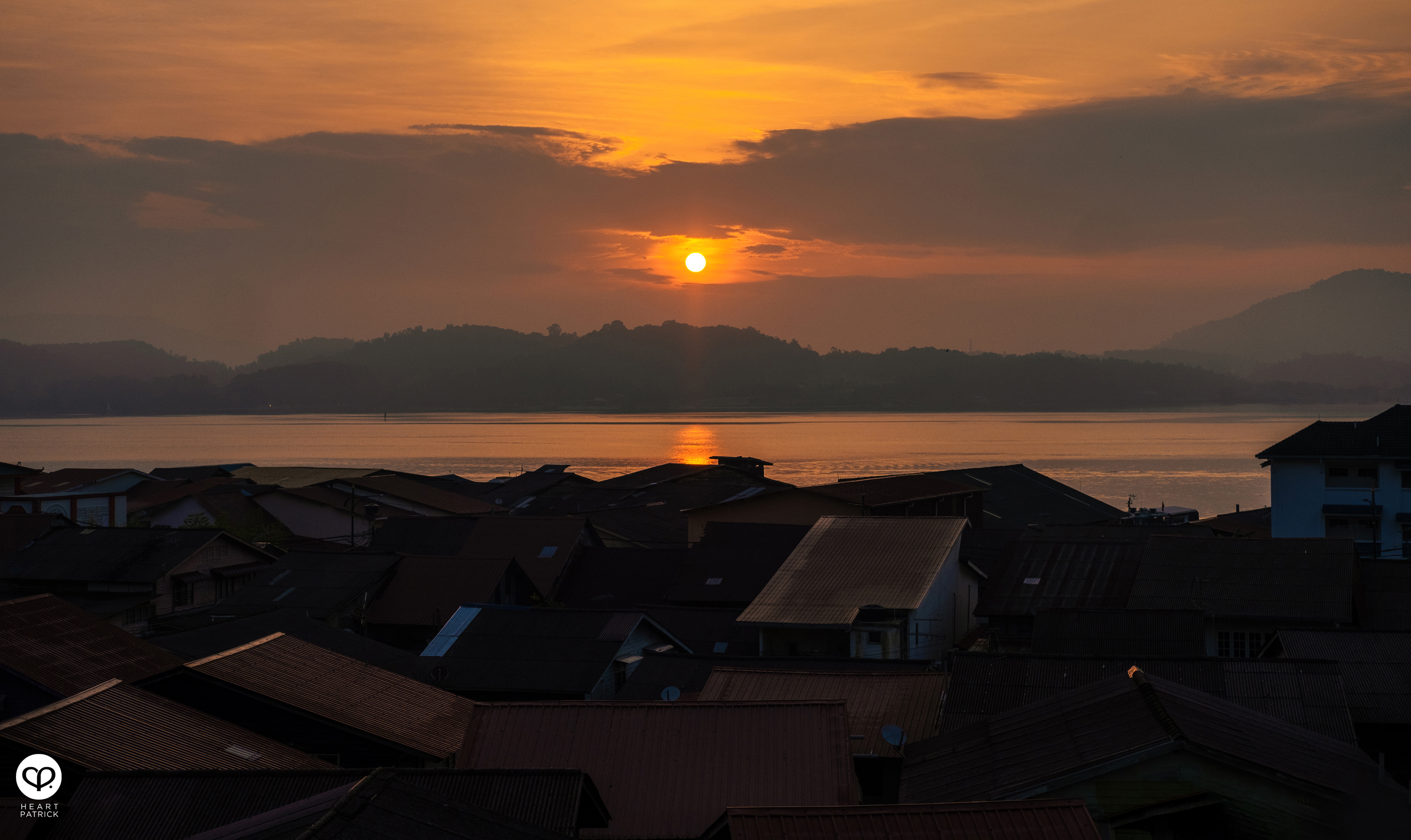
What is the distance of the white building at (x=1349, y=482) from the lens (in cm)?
3136

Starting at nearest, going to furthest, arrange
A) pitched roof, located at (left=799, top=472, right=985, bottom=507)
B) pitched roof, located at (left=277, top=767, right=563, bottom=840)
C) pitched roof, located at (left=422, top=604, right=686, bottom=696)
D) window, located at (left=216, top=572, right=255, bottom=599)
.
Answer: pitched roof, located at (left=277, top=767, right=563, bottom=840)
pitched roof, located at (left=422, top=604, right=686, bottom=696)
window, located at (left=216, top=572, right=255, bottom=599)
pitched roof, located at (left=799, top=472, right=985, bottom=507)

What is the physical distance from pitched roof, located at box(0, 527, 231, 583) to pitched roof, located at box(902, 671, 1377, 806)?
25459mm

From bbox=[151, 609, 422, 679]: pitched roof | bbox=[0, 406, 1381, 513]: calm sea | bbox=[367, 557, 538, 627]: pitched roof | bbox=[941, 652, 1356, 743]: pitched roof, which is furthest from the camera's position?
bbox=[0, 406, 1381, 513]: calm sea

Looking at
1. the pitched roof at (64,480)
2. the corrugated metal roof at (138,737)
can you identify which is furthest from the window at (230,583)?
the pitched roof at (64,480)

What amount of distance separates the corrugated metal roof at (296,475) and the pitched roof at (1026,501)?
29110mm

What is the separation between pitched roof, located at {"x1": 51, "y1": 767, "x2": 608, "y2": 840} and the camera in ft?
30.2

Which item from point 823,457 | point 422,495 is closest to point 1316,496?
point 422,495

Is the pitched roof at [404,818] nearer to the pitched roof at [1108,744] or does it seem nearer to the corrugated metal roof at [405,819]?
the corrugated metal roof at [405,819]

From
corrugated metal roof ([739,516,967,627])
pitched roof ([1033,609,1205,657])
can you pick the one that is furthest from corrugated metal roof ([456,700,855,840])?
corrugated metal roof ([739,516,967,627])

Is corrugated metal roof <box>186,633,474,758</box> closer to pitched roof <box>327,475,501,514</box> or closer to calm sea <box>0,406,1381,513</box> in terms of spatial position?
pitched roof <box>327,475,501,514</box>

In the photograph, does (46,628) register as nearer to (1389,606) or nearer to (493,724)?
(493,724)

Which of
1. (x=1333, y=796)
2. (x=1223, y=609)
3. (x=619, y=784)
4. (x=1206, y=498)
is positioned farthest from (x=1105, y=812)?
(x=1206, y=498)

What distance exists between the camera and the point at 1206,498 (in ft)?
300

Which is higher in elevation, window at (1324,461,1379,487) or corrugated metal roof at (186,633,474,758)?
window at (1324,461,1379,487)
